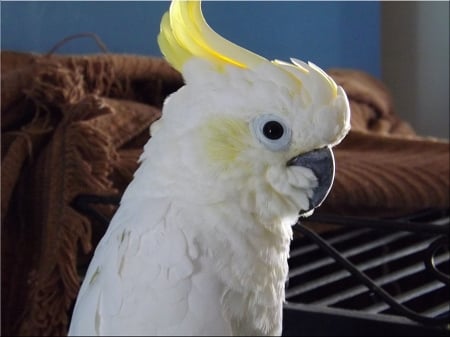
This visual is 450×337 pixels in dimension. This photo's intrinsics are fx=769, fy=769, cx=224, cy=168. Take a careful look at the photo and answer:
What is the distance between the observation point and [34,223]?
969mm

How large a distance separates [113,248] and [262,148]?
114 mm

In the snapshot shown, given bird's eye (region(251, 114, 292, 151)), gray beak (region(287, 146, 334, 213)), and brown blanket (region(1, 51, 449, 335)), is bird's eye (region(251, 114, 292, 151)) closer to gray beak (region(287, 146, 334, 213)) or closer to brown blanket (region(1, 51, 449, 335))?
gray beak (region(287, 146, 334, 213))

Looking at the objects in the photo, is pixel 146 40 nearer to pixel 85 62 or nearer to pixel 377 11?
pixel 85 62

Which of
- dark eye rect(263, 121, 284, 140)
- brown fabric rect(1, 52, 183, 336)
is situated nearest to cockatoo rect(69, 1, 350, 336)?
dark eye rect(263, 121, 284, 140)

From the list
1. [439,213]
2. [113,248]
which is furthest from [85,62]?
[113,248]

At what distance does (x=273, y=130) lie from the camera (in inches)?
18.7

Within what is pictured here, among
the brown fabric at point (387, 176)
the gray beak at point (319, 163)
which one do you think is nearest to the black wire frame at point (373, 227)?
the brown fabric at point (387, 176)

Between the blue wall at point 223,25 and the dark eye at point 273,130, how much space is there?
182 millimetres

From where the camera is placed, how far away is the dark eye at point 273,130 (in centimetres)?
47

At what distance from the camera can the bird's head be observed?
0.47 metres

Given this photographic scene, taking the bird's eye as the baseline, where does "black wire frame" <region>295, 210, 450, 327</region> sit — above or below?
below

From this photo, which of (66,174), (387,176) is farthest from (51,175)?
(387,176)

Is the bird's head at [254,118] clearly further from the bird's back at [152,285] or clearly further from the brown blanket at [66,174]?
the brown blanket at [66,174]

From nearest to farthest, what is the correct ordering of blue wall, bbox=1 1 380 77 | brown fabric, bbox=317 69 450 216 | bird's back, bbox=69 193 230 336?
bird's back, bbox=69 193 230 336 < blue wall, bbox=1 1 380 77 < brown fabric, bbox=317 69 450 216
